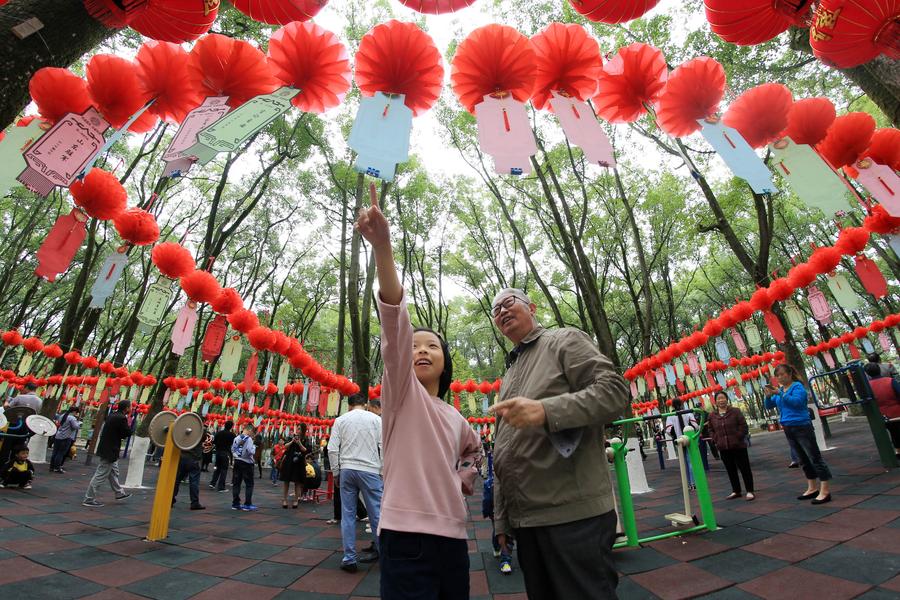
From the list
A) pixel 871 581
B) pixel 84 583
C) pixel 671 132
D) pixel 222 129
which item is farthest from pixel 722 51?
pixel 84 583

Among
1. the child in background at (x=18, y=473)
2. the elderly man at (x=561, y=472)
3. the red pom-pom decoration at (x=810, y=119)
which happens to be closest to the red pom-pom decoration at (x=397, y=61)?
the elderly man at (x=561, y=472)

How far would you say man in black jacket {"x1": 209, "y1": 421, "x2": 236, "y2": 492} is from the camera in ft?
30.4

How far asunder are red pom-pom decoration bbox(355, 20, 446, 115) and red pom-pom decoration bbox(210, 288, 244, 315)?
12.8 feet

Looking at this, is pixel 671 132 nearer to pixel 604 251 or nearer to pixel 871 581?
pixel 871 581

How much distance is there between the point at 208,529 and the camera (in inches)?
231

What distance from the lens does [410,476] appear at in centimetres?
149

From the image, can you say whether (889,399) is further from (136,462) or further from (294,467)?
(136,462)

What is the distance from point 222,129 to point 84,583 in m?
3.94

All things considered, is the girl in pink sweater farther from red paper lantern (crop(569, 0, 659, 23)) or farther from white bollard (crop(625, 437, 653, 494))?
white bollard (crop(625, 437, 653, 494))

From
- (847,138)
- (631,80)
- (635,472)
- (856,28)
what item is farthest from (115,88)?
(635,472)

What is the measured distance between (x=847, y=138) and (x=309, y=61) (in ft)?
14.4

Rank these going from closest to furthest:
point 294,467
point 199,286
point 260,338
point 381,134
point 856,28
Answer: point 856,28 → point 381,134 → point 199,286 → point 260,338 → point 294,467

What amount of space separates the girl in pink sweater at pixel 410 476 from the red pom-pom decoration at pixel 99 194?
308 cm

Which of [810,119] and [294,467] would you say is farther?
[294,467]
